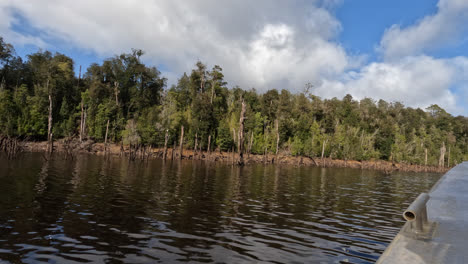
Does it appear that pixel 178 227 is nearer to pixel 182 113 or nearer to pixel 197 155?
pixel 197 155

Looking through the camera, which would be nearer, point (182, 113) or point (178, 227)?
point (178, 227)

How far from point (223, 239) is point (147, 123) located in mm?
A: 63921

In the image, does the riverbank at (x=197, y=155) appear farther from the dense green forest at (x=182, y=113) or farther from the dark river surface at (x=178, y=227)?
Answer: the dark river surface at (x=178, y=227)

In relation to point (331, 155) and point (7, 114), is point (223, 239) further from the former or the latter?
point (331, 155)

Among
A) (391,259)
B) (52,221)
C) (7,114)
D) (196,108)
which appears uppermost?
(196,108)

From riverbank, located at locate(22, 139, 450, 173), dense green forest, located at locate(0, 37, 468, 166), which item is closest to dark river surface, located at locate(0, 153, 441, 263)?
riverbank, located at locate(22, 139, 450, 173)

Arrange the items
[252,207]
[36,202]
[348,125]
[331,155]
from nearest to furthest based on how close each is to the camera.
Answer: [36,202] < [252,207] < [331,155] < [348,125]

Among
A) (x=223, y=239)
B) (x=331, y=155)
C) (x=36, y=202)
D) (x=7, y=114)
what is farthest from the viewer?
(x=331, y=155)

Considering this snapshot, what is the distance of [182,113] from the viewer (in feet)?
251

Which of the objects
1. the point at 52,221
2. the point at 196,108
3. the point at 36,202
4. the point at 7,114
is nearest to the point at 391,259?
the point at 52,221

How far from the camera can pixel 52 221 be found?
1043 centimetres

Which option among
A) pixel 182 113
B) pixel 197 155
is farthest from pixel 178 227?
pixel 182 113

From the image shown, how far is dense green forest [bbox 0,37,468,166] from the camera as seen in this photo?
226 ft

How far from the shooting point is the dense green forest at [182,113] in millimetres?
68875
